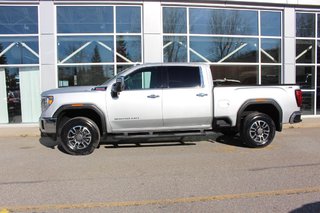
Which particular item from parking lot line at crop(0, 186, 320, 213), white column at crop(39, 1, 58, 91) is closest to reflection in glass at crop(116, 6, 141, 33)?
white column at crop(39, 1, 58, 91)

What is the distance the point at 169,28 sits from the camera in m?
14.1

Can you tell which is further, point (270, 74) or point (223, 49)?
point (270, 74)

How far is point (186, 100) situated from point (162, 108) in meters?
0.60

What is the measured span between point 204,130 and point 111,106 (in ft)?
7.66

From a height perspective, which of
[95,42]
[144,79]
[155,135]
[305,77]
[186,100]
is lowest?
[155,135]

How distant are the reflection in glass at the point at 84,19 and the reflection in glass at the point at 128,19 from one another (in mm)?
321

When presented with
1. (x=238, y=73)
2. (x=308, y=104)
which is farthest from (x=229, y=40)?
(x=308, y=104)

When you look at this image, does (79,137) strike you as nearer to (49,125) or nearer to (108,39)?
(49,125)

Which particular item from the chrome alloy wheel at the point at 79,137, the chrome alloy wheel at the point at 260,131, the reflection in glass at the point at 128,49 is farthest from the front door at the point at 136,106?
the reflection in glass at the point at 128,49

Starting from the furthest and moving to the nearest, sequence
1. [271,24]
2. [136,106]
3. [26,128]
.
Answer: [271,24]
[26,128]
[136,106]

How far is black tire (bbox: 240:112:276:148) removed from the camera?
9281 millimetres

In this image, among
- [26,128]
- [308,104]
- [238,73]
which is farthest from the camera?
[308,104]

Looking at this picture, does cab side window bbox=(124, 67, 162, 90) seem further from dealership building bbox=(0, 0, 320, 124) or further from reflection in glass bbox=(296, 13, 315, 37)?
reflection in glass bbox=(296, 13, 315, 37)

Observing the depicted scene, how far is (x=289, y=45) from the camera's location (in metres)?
14.9
